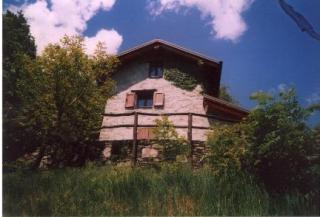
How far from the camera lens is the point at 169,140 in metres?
6.34

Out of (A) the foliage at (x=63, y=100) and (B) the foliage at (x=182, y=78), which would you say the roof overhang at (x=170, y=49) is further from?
(A) the foliage at (x=63, y=100)

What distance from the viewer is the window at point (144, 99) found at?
941 centimetres

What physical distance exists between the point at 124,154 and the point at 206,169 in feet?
8.42

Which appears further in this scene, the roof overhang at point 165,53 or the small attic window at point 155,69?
the small attic window at point 155,69

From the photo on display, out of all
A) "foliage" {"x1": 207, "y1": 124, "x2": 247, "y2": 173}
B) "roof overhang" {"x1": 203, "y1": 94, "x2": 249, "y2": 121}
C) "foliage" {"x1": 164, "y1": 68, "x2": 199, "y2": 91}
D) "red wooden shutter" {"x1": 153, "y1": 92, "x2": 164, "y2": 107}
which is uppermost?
"foliage" {"x1": 164, "y1": 68, "x2": 199, "y2": 91}

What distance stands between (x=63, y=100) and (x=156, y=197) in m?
3.23

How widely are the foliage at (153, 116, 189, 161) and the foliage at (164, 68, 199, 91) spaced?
2.66 meters

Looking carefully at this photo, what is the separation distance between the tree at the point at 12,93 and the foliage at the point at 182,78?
8.58ft

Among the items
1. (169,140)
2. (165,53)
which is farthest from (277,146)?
(165,53)

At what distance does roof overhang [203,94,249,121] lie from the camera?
286 inches

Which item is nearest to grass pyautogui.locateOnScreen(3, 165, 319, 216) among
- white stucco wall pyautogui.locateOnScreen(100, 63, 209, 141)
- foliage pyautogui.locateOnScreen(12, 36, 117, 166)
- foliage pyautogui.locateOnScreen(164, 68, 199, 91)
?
foliage pyautogui.locateOnScreen(12, 36, 117, 166)

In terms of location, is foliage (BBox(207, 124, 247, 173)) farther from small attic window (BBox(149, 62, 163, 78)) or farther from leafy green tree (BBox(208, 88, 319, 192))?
small attic window (BBox(149, 62, 163, 78))

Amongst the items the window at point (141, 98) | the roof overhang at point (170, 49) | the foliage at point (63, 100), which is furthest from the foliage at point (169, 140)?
the window at point (141, 98)

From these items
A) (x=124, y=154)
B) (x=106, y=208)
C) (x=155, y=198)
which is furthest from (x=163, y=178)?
(x=124, y=154)
